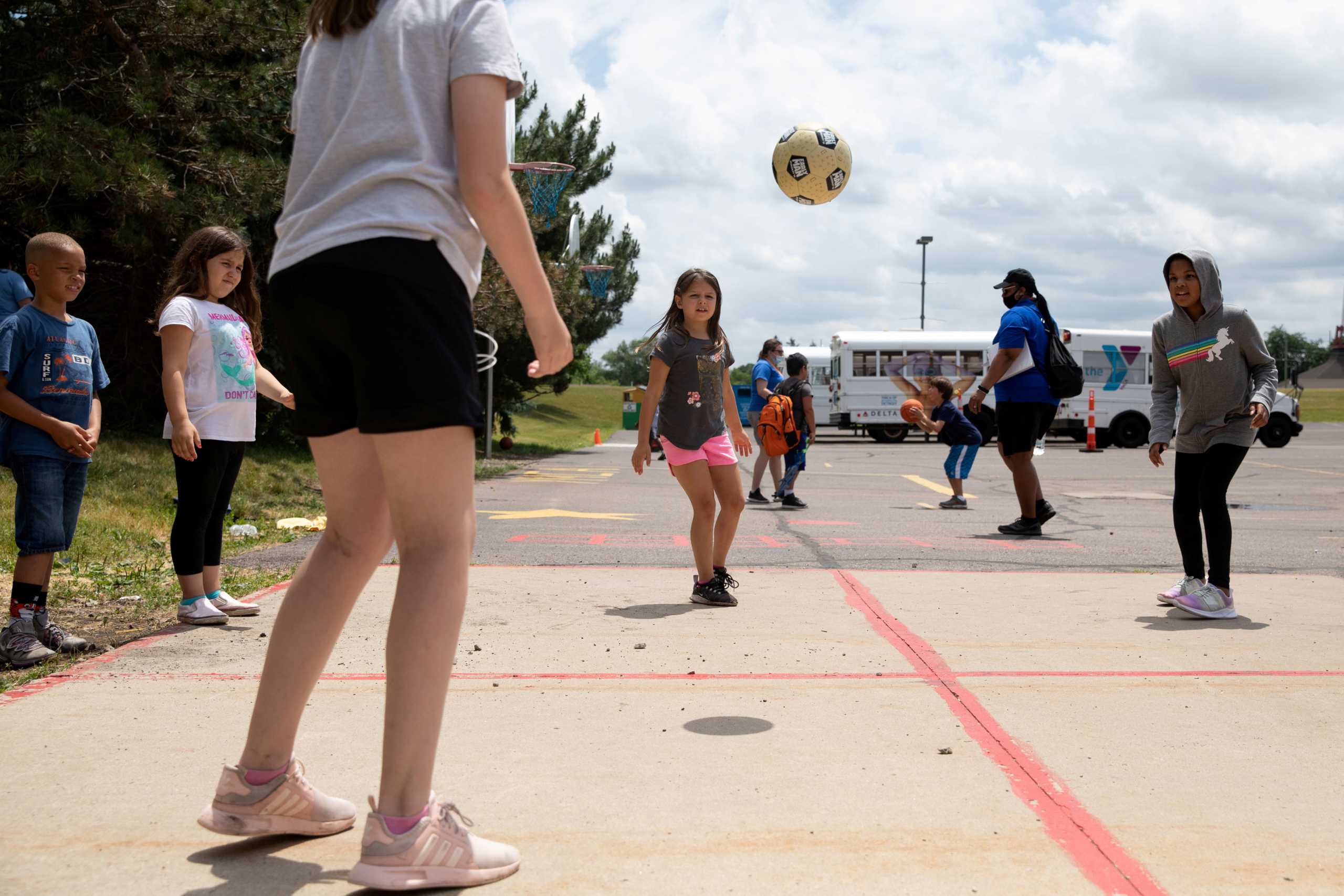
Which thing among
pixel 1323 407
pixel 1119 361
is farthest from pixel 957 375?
pixel 1323 407

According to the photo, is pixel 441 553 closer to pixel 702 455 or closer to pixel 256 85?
pixel 702 455

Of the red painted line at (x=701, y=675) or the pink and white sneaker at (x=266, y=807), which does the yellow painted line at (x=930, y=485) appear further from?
the pink and white sneaker at (x=266, y=807)

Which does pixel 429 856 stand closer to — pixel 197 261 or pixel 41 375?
pixel 41 375

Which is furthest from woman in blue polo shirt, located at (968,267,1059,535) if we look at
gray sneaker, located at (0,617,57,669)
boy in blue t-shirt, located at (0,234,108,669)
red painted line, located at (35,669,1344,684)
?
gray sneaker, located at (0,617,57,669)

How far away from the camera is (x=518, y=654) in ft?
14.7

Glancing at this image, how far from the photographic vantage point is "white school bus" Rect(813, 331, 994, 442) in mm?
34031

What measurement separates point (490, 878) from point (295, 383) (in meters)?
1.09

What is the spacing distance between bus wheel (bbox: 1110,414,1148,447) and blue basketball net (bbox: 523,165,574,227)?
16725mm

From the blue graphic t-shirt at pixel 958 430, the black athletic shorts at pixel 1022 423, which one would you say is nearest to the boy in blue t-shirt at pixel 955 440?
the blue graphic t-shirt at pixel 958 430

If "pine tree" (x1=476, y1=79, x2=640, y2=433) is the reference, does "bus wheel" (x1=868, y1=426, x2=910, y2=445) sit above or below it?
below

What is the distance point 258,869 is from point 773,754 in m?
1.38

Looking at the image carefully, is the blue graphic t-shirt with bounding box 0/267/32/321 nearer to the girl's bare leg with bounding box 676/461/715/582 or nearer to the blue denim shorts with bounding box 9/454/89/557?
the blue denim shorts with bounding box 9/454/89/557

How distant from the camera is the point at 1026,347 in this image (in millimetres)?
9508

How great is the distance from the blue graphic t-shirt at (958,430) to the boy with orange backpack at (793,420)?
1.46 m
